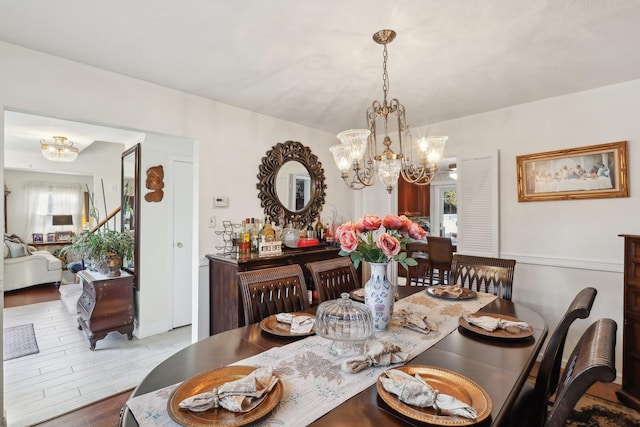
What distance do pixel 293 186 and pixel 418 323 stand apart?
229 centimetres

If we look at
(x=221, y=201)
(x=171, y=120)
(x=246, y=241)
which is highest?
(x=171, y=120)

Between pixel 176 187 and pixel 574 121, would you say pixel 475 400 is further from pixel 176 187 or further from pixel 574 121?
pixel 176 187

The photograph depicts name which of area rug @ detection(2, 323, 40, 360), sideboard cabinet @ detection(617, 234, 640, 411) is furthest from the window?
sideboard cabinet @ detection(617, 234, 640, 411)

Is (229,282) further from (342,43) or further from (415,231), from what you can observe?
(342,43)

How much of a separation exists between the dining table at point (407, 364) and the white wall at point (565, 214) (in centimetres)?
140

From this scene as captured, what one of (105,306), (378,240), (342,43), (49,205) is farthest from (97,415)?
(49,205)

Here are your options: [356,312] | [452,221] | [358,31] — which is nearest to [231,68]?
[358,31]

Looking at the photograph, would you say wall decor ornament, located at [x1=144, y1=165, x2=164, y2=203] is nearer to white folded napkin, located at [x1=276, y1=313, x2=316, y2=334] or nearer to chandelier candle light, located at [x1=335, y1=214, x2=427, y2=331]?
white folded napkin, located at [x1=276, y1=313, x2=316, y2=334]

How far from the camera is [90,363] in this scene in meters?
2.83

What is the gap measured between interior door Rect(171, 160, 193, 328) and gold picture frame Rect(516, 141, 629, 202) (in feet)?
12.1

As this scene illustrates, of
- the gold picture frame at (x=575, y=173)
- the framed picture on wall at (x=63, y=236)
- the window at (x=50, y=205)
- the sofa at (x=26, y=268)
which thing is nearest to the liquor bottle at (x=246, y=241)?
the gold picture frame at (x=575, y=173)

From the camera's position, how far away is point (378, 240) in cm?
140

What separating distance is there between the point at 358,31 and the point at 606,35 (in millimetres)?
1441

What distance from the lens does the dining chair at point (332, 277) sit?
2.15 m
